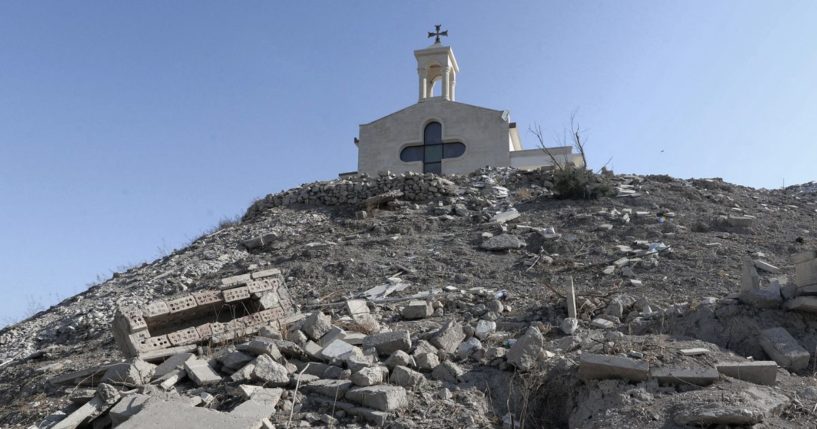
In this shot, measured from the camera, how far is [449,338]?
Result: 5.79 metres

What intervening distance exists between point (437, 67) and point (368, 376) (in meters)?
21.4

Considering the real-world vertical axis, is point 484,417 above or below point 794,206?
below

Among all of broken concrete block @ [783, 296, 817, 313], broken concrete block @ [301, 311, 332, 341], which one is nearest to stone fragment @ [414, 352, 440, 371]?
broken concrete block @ [301, 311, 332, 341]

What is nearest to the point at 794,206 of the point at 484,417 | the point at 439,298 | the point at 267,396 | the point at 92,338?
the point at 439,298

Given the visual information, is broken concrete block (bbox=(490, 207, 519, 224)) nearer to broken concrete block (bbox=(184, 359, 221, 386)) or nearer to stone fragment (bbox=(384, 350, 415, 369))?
stone fragment (bbox=(384, 350, 415, 369))

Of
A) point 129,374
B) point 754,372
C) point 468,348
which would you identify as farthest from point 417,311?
point 754,372

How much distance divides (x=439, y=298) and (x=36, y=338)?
21.3ft

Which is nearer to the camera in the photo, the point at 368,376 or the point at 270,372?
the point at 368,376

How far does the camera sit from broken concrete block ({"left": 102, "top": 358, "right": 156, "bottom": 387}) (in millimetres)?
5359

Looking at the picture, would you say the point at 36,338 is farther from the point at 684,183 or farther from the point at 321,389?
the point at 684,183

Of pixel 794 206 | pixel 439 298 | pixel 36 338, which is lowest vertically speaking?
pixel 36 338

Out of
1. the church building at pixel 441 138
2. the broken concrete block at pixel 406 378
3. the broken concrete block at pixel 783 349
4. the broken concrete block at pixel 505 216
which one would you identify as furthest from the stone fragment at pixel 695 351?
the church building at pixel 441 138

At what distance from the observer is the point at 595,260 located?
32.1 feet

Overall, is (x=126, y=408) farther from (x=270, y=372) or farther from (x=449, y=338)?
(x=449, y=338)
